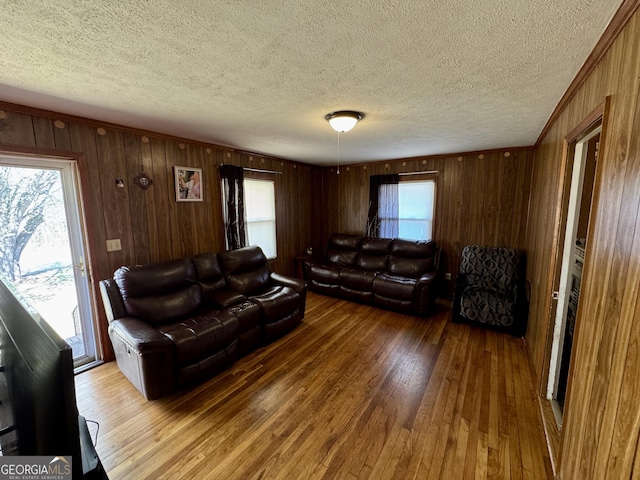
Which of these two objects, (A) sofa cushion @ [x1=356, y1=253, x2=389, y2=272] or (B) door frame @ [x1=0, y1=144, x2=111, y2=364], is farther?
(A) sofa cushion @ [x1=356, y1=253, x2=389, y2=272]

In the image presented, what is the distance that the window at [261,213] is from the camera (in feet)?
13.4

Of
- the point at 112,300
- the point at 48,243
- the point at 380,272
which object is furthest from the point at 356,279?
the point at 48,243

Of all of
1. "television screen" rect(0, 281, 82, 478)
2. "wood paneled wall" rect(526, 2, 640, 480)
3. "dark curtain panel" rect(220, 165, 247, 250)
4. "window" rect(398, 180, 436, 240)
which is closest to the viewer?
"television screen" rect(0, 281, 82, 478)

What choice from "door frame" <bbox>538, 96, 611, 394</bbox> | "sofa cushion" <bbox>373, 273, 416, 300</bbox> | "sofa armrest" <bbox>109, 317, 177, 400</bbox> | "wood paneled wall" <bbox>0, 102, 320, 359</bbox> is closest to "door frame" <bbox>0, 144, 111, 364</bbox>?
"wood paneled wall" <bbox>0, 102, 320, 359</bbox>

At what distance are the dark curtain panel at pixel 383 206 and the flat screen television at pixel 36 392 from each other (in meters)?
4.36

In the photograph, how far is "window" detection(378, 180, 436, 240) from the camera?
4.36m

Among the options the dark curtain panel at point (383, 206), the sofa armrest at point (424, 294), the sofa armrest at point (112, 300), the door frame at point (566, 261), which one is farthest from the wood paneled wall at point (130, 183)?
the door frame at point (566, 261)

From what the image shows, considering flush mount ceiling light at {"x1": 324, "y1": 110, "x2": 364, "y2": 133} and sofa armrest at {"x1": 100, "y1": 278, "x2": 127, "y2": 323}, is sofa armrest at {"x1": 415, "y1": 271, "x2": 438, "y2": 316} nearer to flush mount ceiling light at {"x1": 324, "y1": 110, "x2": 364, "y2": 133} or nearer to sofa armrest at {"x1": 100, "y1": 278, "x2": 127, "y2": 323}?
flush mount ceiling light at {"x1": 324, "y1": 110, "x2": 364, "y2": 133}

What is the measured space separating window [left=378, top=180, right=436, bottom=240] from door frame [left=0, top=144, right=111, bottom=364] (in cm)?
396

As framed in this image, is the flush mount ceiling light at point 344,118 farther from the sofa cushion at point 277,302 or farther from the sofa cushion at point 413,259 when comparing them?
the sofa cushion at point 413,259

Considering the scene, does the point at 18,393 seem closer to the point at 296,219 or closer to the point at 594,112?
the point at 594,112

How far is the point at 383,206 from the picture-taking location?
468cm

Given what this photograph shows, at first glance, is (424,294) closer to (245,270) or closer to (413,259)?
(413,259)

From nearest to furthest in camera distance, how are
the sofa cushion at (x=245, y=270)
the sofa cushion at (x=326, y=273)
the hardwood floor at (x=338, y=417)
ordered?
the hardwood floor at (x=338, y=417), the sofa cushion at (x=245, y=270), the sofa cushion at (x=326, y=273)
